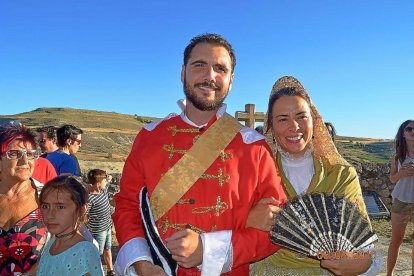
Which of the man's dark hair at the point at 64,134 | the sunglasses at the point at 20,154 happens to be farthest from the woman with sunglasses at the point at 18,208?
the man's dark hair at the point at 64,134

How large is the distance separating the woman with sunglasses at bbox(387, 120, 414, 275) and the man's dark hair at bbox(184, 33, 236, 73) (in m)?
4.81

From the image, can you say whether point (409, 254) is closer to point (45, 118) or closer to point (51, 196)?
point (51, 196)

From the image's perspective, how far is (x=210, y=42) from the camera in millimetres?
2723

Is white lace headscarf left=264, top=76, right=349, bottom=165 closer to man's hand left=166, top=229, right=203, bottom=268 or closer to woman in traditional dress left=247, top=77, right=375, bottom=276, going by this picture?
woman in traditional dress left=247, top=77, right=375, bottom=276

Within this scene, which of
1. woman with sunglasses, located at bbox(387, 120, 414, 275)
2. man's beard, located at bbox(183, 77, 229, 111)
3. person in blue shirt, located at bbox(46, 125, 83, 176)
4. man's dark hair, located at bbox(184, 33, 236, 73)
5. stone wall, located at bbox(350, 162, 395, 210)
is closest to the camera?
man's beard, located at bbox(183, 77, 229, 111)

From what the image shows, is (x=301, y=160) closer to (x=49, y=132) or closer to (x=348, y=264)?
(x=348, y=264)

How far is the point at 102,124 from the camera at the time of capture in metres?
84.8

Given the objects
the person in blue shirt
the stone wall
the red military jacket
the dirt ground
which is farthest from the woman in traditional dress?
the stone wall

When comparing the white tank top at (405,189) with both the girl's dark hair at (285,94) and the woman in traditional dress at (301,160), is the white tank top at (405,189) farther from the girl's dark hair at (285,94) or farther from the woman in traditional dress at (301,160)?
the girl's dark hair at (285,94)

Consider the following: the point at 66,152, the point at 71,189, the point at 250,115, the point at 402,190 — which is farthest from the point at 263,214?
the point at 250,115

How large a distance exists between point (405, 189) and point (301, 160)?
438 centimetres

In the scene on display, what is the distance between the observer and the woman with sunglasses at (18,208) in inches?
118

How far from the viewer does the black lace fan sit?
2295 millimetres

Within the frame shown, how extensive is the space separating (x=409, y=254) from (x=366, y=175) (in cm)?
563
